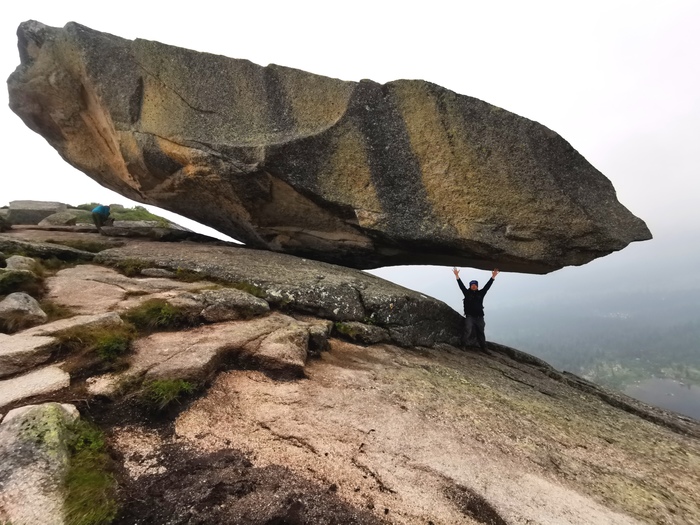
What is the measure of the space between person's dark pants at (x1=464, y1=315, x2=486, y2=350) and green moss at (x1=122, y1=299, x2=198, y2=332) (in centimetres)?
1115

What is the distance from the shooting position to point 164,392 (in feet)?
23.3

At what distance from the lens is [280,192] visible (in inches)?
673

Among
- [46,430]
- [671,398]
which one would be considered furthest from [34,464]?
[671,398]

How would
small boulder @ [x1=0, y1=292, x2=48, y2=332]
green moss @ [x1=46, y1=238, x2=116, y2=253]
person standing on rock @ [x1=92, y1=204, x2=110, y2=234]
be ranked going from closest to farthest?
small boulder @ [x1=0, y1=292, x2=48, y2=332] → green moss @ [x1=46, y1=238, x2=116, y2=253] → person standing on rock @ [x1=92, y1=204, x2=110, y2=234]

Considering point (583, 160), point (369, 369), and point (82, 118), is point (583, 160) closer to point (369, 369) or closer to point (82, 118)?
point (369, 369)

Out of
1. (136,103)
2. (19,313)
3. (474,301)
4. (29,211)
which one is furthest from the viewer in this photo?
(29,211)

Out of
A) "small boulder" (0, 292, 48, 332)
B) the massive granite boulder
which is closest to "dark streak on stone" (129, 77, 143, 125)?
the massive granite boulder

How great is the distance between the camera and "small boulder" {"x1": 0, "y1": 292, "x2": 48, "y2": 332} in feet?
28.1

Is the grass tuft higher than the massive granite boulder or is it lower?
lower

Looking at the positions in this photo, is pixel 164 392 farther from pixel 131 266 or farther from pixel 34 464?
pixel 131 266

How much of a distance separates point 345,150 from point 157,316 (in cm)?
1030

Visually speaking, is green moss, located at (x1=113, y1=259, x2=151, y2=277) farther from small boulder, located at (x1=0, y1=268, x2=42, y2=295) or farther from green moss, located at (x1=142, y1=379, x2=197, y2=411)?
green moss, located at (x1=142, y1=379, x2=197, y2=411)

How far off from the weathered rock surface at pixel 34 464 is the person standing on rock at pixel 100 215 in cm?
1526

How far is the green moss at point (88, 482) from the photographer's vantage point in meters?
4.71
